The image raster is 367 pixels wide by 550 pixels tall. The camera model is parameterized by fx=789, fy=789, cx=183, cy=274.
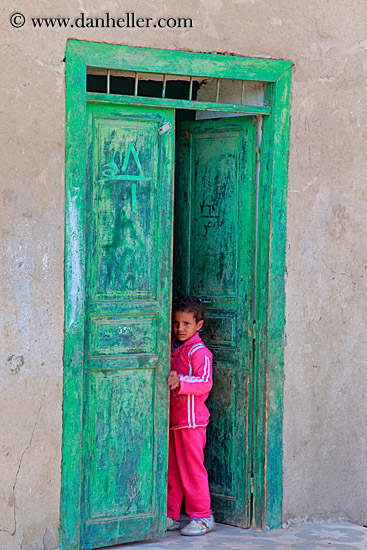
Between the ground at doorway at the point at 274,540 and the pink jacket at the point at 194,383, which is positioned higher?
the pink jacket at the point at 194,383

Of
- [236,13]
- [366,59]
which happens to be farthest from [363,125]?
[236,13]

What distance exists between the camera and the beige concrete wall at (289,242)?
3902 millimetres

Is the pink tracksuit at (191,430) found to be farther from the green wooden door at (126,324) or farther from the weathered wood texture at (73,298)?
the weathered wood texture at (73,298)

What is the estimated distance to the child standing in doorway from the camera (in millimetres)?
4645

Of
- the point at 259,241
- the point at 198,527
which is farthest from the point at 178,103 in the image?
the point at 198,527

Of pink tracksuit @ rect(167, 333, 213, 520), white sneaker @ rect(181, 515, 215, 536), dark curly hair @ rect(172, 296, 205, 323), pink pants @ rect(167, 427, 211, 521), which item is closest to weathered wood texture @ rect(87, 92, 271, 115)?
dark curly hair @ rect(172, 296, 205, 323)

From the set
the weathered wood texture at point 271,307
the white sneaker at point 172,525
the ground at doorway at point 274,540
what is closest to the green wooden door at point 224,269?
the weathered wood texture at point 271,307

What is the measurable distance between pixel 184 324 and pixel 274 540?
135 centimetres

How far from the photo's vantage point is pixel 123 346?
429 cm

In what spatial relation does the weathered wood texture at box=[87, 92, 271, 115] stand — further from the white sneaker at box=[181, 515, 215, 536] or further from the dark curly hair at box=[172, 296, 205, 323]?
the white sneaker at box=[181, 515, 215, 536]

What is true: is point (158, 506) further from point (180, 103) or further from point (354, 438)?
point (180, 103)

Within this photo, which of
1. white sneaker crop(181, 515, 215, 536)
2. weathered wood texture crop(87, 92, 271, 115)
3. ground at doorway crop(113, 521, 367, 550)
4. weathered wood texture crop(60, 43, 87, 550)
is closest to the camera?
weathered wood texture crop(60, 43, 87, 550)

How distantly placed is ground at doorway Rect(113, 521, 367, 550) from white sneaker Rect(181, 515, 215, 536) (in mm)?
37

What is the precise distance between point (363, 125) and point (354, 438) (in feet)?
6.44
